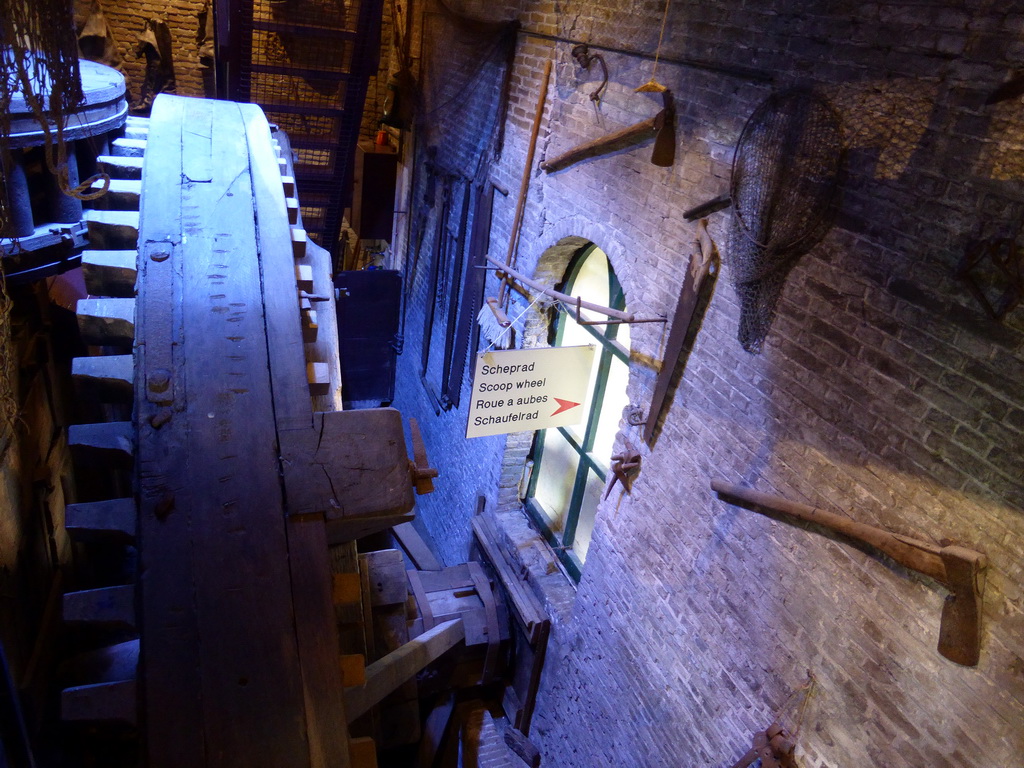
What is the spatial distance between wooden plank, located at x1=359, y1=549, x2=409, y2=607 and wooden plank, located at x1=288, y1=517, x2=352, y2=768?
1.26 meters

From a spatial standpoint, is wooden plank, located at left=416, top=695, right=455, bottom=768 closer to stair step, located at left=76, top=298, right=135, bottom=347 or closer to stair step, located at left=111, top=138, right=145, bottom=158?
stair step, located at left=76, top=298, right=135, bottom=347

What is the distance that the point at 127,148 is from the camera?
3803mm

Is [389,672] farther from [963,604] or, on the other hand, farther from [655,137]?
[655,137]

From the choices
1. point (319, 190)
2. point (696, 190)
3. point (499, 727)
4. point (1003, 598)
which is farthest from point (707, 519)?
point (319, 190)

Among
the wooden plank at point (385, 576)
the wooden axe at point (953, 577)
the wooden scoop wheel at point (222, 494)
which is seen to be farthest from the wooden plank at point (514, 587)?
the wooden axe at point (953, 577)

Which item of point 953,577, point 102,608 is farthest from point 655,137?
point 102,608

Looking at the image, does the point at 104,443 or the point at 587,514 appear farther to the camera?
the point at 587,514

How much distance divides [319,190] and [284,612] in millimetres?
6814

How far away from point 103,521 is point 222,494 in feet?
1.00

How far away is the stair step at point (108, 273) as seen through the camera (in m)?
2.64

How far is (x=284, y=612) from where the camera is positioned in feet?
6.01

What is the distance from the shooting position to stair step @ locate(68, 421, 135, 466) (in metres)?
2.01

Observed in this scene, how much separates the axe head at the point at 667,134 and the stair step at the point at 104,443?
9.73 ft

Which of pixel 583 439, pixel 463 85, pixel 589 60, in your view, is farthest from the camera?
pixel 463 85
